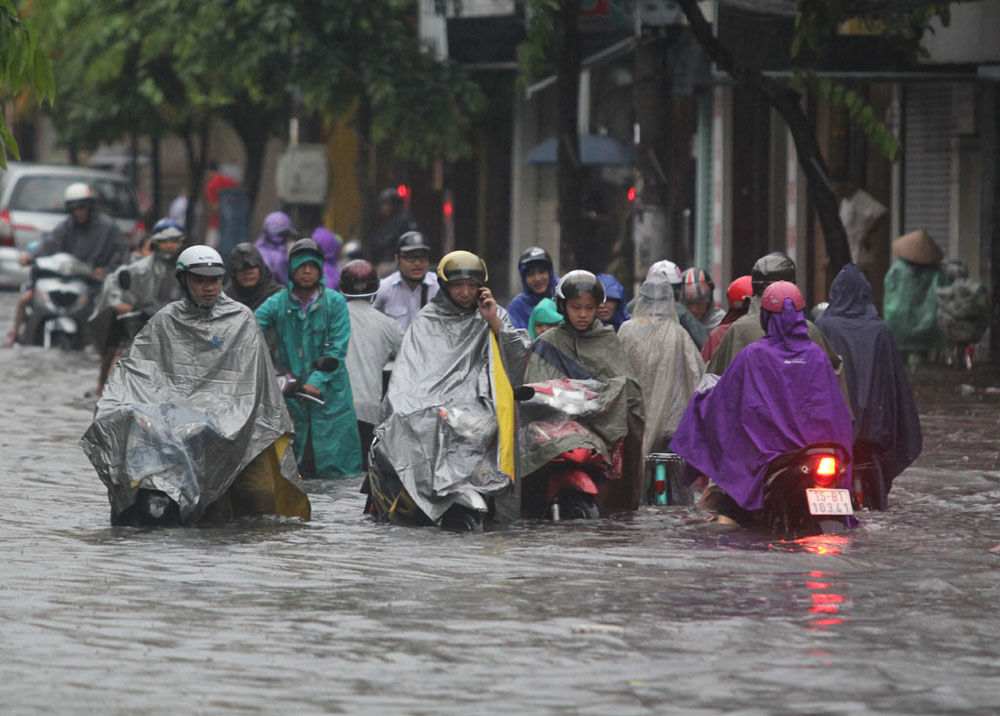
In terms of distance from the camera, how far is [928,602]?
28.1 ft

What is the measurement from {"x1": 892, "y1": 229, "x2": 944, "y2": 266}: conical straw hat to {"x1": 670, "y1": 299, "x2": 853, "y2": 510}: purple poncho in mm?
10466

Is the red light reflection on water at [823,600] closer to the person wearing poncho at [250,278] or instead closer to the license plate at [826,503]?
the license plate at [826,503]

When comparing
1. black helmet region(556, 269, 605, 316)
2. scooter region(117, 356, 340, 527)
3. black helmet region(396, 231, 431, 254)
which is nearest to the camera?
scooter region(117, 356, 340, 527)

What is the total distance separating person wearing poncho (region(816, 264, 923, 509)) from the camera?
36.6 ft

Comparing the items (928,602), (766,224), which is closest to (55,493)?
(928,602)

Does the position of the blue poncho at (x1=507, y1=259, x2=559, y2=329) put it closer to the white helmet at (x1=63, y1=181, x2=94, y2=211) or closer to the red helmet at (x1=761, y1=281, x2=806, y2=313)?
the red helmet at (x1=761, y1=281, x2=806, y2=313)

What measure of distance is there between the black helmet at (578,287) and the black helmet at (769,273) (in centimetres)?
77

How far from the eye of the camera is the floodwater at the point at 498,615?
22.2 ft

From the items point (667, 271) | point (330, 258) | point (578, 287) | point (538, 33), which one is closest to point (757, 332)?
point (578, 287)

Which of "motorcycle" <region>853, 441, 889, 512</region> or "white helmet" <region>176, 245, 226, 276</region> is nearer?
"white helmet" <region>176, 245, 226, 276</region>

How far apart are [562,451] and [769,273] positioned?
1394mm

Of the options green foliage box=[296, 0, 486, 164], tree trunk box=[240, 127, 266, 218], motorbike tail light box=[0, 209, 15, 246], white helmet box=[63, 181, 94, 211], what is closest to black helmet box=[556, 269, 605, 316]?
white helmet box=[63, 181, 94, 211]

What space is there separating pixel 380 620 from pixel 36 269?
14765 mm

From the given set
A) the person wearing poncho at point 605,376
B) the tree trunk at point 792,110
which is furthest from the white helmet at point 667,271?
the tree trunk at point 792,110
